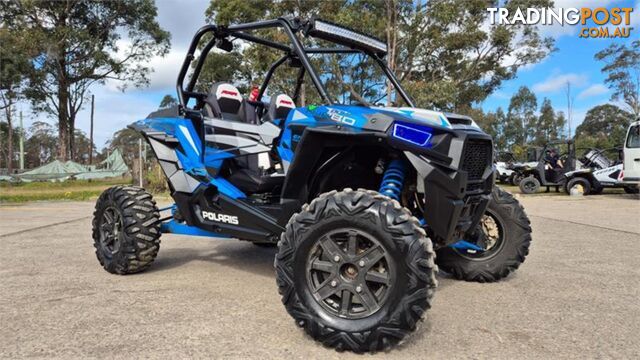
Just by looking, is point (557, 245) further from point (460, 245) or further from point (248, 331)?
point (248, 331)

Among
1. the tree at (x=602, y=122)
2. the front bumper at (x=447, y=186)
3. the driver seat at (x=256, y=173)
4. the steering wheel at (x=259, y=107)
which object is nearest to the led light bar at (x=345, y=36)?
the driver seat at (x=256, y=173)

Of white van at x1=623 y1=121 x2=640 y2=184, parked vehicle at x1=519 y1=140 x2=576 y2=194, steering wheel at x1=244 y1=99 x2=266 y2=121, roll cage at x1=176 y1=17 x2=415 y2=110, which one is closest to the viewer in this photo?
roll cage at x1=176 y1=17 x2=415 y2=110

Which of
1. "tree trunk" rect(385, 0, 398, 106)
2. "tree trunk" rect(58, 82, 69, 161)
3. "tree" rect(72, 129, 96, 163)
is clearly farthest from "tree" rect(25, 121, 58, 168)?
"tree trunk" rect(385, 0, 398, 106)

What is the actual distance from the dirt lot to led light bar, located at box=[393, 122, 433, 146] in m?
1.24

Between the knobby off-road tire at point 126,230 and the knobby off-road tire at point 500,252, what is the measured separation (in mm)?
2876

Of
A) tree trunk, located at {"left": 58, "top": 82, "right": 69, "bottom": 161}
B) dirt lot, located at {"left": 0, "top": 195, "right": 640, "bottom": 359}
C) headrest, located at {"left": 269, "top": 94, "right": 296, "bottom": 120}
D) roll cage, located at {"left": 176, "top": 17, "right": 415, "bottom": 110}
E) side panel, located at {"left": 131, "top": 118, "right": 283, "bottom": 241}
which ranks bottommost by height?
dirt lot, located at {"left": 0, "top": 195, "right": 640, "bottom": 359}

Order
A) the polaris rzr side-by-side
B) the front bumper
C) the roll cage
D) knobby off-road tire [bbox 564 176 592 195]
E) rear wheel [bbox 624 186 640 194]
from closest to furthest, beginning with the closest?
the polaris rzr side-by-side < the front bumper < the roll cage < rear wheel [bbox 624 186 640 194] < knobby off-road tire [bbox 564 176 592 195]

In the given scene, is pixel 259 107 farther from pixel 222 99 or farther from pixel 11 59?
pixel 11 59

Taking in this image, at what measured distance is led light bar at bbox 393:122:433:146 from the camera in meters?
2.97

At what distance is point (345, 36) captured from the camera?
3.86m

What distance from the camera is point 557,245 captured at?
21.2 feet

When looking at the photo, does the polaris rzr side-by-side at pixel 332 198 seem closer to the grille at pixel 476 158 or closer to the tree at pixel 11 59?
the grille at pixel 476 158

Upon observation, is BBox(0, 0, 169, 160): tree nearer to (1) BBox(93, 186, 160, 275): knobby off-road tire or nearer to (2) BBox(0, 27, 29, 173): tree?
(2) BBox(0, 27, 29, 173): tree

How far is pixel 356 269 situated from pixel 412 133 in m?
0.92
